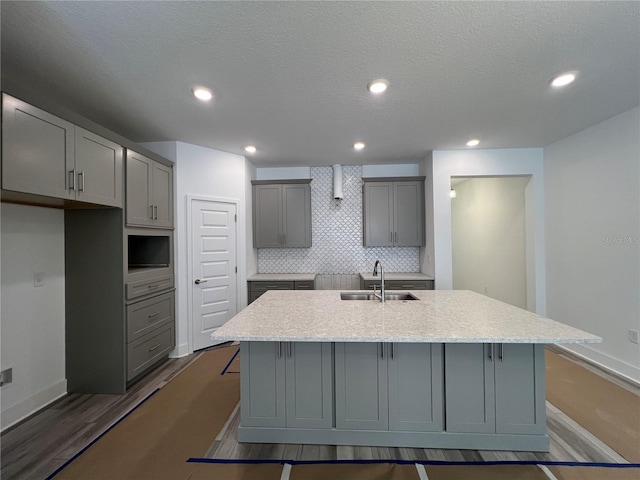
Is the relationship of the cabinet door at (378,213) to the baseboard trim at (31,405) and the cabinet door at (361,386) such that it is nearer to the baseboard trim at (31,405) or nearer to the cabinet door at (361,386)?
the cabinet door at (361,386)

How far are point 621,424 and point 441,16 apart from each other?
3.17 m

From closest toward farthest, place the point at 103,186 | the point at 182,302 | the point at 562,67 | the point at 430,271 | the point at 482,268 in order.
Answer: the point at 562,67 → the point at 103,186 → the point at 182,302 → the point at 430,271 → the point at 482,268

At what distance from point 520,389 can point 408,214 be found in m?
2.78

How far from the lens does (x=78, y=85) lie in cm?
211

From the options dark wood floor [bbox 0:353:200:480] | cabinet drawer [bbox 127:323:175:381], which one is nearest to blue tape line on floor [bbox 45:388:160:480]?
dark wood floor [bbox 0:353:200:480]

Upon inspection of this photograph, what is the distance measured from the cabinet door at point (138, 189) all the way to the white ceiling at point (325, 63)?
0.44 m

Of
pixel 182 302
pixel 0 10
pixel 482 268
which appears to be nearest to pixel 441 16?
pixel 0 10

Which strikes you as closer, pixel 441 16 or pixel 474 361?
pixel 441 16

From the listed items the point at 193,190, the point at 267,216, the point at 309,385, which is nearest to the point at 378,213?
the point at 267,216

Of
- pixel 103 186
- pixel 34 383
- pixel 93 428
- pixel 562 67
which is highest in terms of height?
pixel 562 67

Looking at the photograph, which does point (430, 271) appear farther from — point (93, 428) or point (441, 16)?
point (93, 428)

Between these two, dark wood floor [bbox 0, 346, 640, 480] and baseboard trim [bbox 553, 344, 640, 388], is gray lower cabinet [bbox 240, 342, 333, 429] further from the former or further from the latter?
baseboard trim [bbox 553, 344, 640, 388]

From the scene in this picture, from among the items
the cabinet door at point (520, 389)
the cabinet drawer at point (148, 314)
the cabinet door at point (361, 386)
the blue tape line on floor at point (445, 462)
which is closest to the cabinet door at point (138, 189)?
the cabinet drawer at point (148, 314)

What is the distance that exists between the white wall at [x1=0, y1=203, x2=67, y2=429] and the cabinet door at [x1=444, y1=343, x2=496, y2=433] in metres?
3.31
